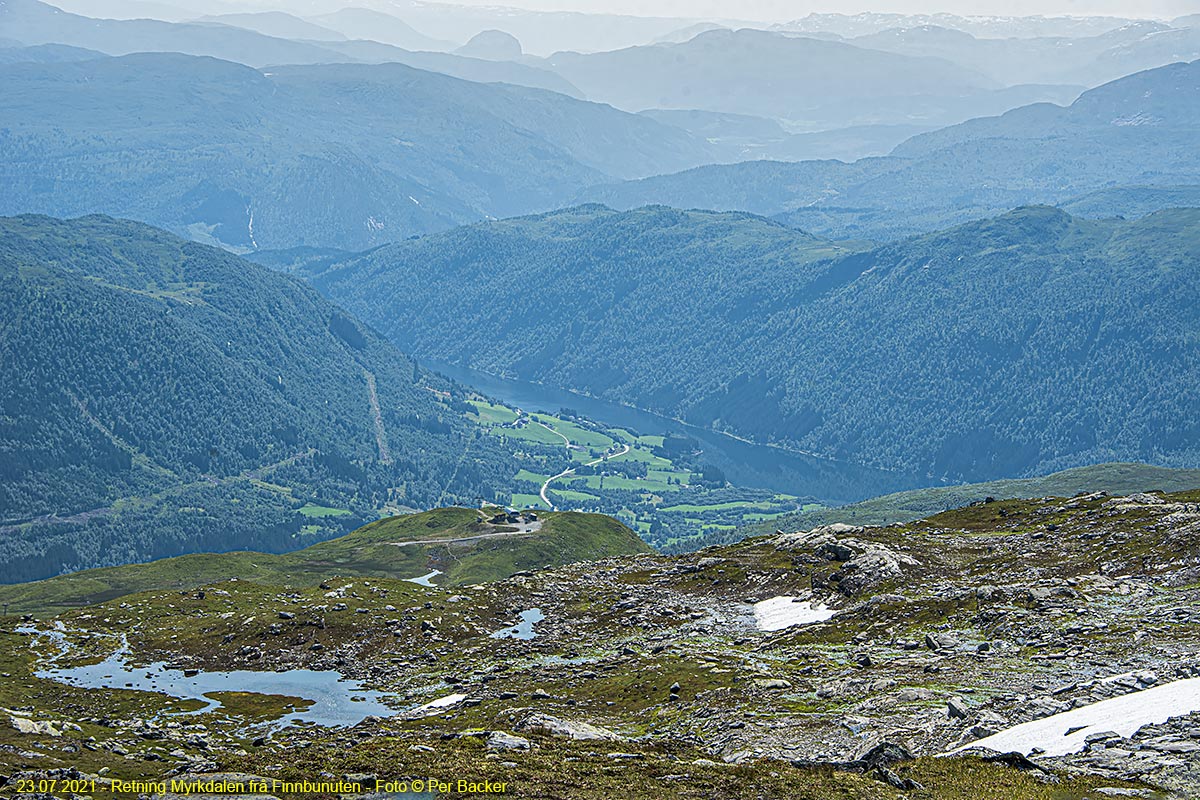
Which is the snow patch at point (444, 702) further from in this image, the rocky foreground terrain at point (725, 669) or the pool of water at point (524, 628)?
the pool of water at point (524, 628)

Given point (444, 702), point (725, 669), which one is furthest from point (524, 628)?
point (725, 669)

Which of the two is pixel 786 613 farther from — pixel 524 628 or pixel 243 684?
pixel 243 684

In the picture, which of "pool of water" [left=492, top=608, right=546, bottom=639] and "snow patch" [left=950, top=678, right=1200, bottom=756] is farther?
"pool of water" [left=492, top=608, right=546, bottom=639]

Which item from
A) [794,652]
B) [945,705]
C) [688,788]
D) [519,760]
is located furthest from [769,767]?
[794,652]

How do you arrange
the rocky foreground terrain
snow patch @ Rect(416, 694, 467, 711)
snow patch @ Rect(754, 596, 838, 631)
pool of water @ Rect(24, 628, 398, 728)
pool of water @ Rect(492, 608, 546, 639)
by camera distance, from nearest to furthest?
the rocky foreground terrain < snow patch @ Rect(416, 694, 467, 711) < pool of water @ Rect(24, 628, 398, 728) < snow patch @ Rect(754, 596, 838, 631) < pool of water @ Rect(492, 608, 546, 639)

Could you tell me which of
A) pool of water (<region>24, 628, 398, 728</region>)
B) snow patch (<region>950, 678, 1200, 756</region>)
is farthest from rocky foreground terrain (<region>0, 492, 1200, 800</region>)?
pool of water (<region>24, 628, 398, 728</region>)

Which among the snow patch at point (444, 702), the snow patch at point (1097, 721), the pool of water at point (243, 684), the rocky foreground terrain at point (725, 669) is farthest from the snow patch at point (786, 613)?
the snow patch at point (1097, 721)

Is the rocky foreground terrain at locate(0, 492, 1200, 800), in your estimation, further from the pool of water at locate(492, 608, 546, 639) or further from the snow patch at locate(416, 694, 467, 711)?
the pool of water at locate(492, 608, 546, 639)
